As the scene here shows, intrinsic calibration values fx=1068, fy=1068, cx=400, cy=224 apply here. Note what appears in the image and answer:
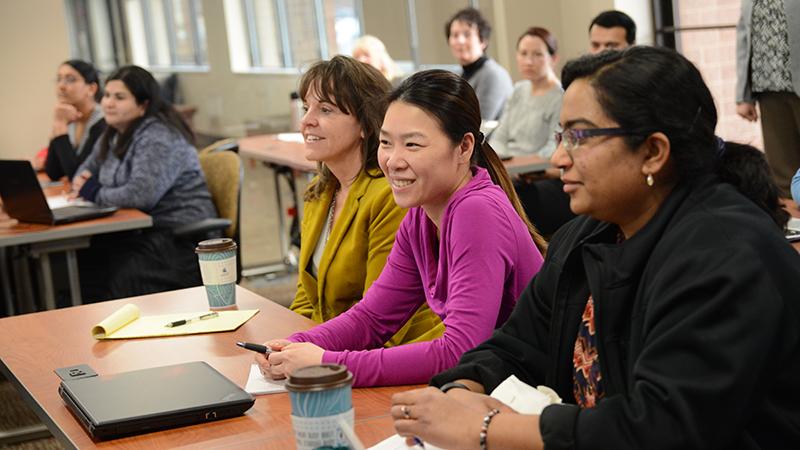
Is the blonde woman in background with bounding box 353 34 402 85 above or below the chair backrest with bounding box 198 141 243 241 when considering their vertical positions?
above

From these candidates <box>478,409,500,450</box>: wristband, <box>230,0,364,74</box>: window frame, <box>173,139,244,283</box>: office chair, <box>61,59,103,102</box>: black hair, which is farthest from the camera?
<box>230,0,364,74</box>: window frame

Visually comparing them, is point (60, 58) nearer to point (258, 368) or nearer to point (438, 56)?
point (438, 56)

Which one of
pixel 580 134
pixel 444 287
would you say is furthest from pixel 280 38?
pixel 580 134

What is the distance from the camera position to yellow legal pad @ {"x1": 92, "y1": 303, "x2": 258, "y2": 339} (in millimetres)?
2484

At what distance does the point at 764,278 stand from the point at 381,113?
1484 millimetres

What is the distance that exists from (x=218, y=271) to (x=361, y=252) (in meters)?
0.38

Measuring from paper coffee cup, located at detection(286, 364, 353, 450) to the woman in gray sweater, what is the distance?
325 cm

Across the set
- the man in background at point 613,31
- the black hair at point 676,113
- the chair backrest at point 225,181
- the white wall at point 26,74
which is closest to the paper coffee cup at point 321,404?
the black hair at point 676,113

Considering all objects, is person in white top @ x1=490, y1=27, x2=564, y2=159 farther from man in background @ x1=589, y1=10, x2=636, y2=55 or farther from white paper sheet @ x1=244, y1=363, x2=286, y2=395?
white paper sheet @ x1=244, y1=363, x2=286, y2=395

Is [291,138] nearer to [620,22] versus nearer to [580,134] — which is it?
[620,22]

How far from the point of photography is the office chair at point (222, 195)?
446cm

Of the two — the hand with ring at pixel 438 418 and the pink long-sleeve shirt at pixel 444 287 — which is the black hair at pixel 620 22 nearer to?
the pink long-sleeve shirt at pixel 444 287

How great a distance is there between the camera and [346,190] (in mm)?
2779

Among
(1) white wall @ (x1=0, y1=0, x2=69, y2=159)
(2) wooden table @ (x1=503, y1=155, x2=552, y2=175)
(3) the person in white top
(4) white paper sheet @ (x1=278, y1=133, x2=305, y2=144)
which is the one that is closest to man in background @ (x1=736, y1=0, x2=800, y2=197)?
(2) wooden table @ (x1=503, y1=155, x2=552, y2=175)
